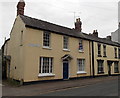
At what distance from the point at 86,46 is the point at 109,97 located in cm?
1339

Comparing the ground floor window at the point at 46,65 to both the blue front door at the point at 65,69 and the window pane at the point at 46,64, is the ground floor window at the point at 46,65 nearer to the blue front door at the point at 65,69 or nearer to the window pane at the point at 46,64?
the window pane at the point at 46,64

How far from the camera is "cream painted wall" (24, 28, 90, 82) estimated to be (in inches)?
547

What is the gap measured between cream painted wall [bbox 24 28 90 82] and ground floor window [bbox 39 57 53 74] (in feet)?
1.25

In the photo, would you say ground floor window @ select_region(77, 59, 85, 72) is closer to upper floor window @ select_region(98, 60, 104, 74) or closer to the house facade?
the house facade

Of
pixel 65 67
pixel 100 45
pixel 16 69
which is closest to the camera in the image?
pixel 16 69

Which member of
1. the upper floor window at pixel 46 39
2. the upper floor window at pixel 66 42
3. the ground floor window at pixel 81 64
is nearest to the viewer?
the upper floor window at pixel 46 39

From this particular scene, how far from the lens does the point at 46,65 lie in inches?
607

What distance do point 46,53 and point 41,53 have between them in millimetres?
695

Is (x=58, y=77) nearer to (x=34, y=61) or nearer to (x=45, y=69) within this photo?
(x=45, y=69)

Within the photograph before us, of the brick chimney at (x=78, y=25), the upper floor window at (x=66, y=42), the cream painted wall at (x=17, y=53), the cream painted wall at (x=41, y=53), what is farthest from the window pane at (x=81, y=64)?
the cream painted wall at (x=17, y=53)

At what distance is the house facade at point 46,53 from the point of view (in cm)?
1412

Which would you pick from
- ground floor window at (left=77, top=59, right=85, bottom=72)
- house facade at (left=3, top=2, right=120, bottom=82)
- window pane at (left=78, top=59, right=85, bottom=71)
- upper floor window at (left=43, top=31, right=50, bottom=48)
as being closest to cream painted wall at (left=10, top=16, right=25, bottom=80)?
house facade at (left=3, top=2, right=120, bottom=82)

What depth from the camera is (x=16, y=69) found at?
50.0 feet

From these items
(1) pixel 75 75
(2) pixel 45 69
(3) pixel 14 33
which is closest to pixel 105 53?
(1) pixel 75 75
